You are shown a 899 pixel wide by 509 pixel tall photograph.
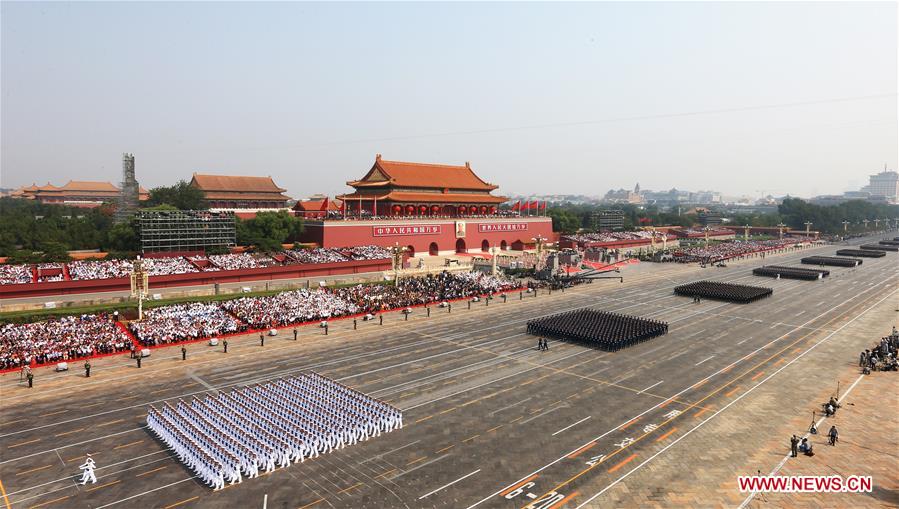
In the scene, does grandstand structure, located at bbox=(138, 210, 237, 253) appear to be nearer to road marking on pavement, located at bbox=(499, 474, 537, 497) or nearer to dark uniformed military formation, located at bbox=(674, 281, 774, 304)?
road marking on pavement, located at bbox=(499, 474, 537, 497)


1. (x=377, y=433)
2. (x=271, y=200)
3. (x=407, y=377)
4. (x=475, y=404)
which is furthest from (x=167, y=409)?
(x=271, y=200)

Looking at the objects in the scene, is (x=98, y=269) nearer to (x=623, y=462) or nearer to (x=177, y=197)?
(x=177, y=197)

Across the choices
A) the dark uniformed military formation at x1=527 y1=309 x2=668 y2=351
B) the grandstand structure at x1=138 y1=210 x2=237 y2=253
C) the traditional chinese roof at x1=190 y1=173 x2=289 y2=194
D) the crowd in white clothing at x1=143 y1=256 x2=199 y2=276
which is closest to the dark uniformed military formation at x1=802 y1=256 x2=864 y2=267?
the dark uniformed military formation at x1=527 y1=309 x2=668 y2=351

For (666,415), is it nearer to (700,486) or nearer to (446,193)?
(700,486)

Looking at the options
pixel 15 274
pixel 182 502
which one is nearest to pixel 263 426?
pixel 182 502

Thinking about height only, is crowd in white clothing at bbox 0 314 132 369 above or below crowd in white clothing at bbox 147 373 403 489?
above

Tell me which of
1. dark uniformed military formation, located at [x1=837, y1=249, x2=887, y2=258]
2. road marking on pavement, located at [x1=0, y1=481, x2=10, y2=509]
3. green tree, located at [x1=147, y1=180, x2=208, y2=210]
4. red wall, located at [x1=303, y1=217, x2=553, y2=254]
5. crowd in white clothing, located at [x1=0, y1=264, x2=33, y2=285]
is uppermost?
green tree, located at [x1=147, y1=180, x2=208, y2=210]

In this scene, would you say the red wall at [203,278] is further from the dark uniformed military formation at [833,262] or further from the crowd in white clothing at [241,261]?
the dark uniformed military formation at [833,262]
